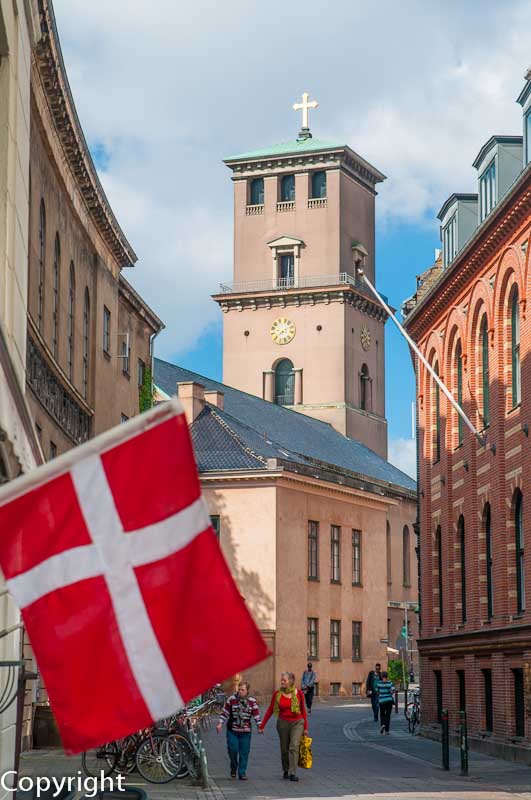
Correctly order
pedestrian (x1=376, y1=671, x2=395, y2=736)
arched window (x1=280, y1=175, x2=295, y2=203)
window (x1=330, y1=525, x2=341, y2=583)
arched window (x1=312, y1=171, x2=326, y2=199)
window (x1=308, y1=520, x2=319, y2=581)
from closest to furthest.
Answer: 1. pedestrian (x1=376, y1=671, x2=395, y2=736)
2. window (x1=308, y1=520, x2=319, y2=581)
3. window (x1=330, y1=525, x2=341, y2=583)
4. arched window (x1=312, y1=171, x2=326, y2=199)
5. arched window (x1=280, y1=175, x2=295, y2=203)

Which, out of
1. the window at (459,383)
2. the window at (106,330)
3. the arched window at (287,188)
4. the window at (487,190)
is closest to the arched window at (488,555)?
the window at (459,383)

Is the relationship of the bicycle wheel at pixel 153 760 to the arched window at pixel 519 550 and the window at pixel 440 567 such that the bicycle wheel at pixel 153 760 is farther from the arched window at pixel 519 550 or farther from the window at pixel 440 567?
the window at pixel 440 567

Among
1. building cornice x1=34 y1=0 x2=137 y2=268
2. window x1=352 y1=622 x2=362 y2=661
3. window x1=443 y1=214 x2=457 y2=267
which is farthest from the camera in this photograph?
window x1=352 y1=622 x2=362 y2=661

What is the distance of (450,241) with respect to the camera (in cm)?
3850

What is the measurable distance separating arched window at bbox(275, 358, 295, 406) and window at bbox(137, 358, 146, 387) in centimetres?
5521

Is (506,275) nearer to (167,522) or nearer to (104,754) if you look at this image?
(104,754)

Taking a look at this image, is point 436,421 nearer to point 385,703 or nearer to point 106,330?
point 385,703

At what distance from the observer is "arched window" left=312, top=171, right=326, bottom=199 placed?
101812 millimetres

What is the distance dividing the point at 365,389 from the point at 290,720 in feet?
256

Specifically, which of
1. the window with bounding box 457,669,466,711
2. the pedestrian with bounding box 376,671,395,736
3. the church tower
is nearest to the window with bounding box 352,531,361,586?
the pedestrian with bounding box 376,671,395,736

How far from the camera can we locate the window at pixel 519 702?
2883 cm

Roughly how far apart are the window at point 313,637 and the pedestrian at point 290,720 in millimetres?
39165

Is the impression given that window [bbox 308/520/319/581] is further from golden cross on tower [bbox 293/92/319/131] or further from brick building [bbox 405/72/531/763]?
golden cross on tower [bbox 293/92/319/131]

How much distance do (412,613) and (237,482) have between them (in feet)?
75.9
